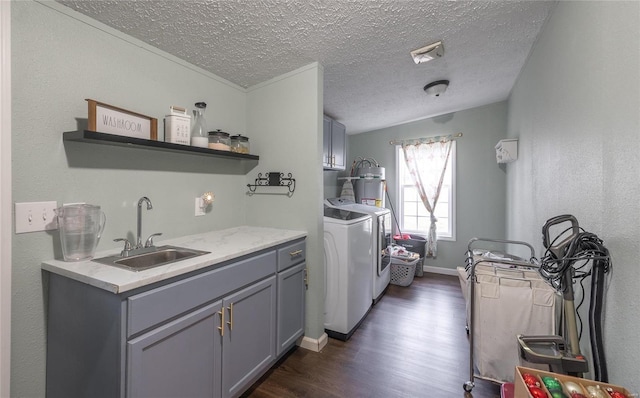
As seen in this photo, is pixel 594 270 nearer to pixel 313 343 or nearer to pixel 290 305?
pixel 290 305

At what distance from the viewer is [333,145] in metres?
3.25

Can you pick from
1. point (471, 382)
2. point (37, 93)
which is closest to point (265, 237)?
point (37, 93)

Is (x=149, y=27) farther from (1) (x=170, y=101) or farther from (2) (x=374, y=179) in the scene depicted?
(2) (x=374, y=179)

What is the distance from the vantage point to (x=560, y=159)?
1612 millimetres

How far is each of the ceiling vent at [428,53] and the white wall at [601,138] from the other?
67 cm

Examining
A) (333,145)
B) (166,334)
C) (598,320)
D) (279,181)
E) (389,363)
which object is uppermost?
(333,145)

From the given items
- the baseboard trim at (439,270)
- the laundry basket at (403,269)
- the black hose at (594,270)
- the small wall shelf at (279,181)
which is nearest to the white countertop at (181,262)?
the small wall shelf at (279,181)

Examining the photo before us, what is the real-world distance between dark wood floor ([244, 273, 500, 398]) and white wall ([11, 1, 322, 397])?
0.74 metres

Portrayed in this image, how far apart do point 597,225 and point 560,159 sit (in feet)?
1.99

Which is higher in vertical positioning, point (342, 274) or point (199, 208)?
point (199, 208)

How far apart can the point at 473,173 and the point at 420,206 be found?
35.2 inches

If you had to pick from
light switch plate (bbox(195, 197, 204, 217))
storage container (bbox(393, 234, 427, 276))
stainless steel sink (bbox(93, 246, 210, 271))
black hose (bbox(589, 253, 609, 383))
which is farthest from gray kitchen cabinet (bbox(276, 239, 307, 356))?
storage container (bbox(393, 234, 427, 276))

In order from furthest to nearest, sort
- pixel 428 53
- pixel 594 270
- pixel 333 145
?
pixel 333 145 → pixel 428 53 → pixel 594 270

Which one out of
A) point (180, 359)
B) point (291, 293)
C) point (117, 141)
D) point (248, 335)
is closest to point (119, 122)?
point (117, 141)
